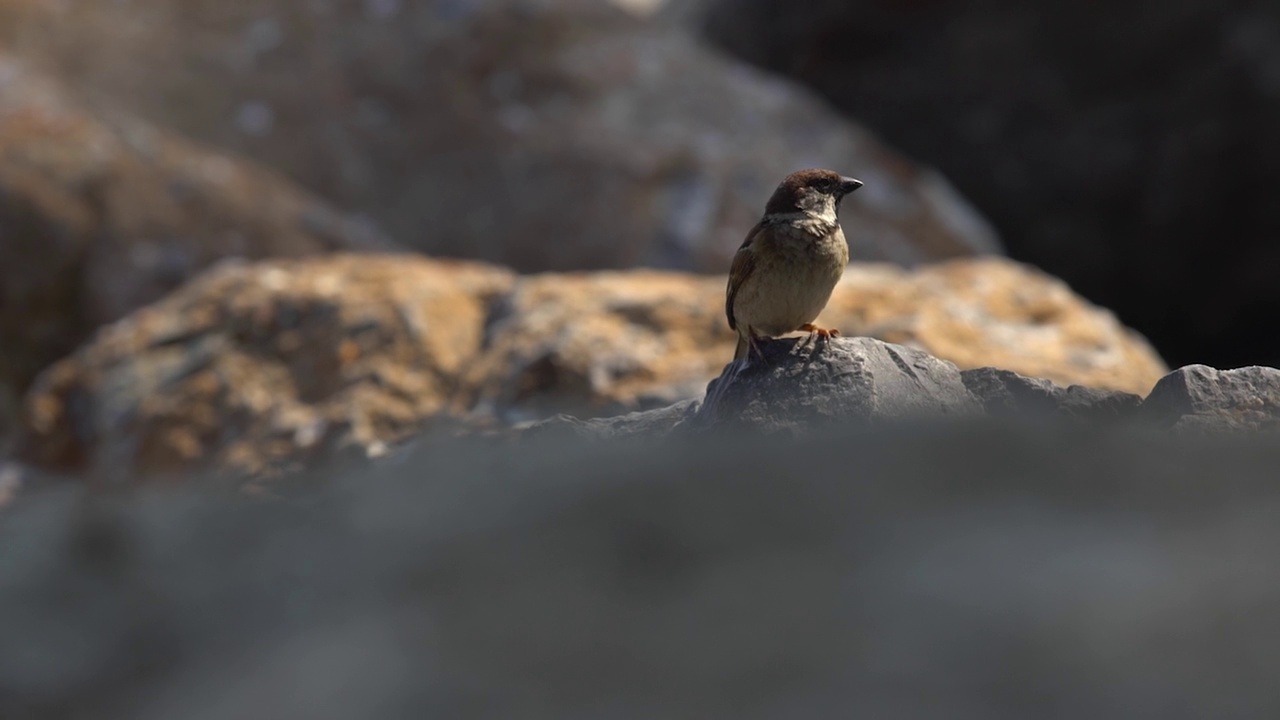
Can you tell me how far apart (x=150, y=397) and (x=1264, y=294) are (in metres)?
9.93

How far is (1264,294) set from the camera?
40.2ft

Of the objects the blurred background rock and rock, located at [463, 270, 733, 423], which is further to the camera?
the blurred background rock

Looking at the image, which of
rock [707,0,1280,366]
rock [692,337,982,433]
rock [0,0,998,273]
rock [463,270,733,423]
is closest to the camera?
rock [692,337,982,433]

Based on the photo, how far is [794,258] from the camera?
479 centimetres

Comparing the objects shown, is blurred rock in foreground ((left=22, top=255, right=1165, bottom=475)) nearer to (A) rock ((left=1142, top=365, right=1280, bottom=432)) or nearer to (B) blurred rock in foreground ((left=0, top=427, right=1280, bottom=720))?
(A) rock ((left=1142, top=365, right=1280, bottom=432))

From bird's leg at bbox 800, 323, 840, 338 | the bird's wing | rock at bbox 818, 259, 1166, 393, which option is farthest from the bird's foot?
rock at bbox 818, 259, 1166, 393

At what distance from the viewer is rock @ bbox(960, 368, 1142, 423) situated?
141 inches

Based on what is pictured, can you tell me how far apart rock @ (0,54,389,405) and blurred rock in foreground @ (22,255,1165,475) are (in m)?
1.84

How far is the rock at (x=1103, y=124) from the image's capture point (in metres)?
12.0

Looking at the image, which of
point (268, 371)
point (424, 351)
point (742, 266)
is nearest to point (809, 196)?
point (742, 266)

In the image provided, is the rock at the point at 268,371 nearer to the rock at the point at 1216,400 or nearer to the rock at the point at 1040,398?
the rock at the point at 1040,398

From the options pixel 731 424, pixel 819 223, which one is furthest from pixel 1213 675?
A: pixel 819 223

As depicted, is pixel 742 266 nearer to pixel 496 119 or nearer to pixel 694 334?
pixel 694 334

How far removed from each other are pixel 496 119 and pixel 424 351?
468 centimetres
